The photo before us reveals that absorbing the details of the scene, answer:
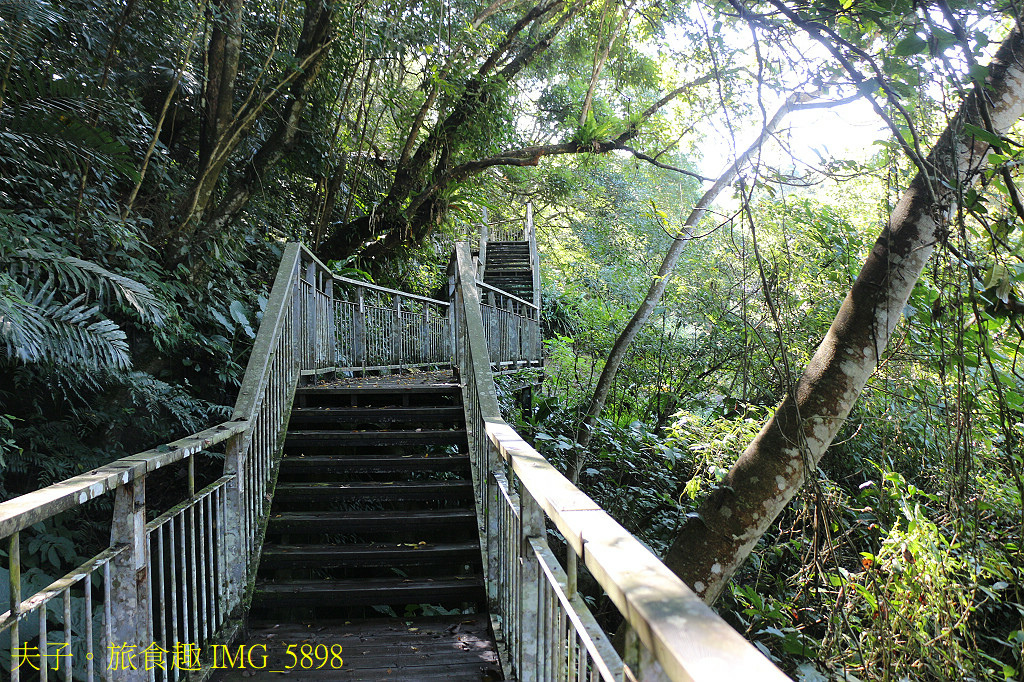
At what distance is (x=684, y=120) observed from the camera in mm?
9352

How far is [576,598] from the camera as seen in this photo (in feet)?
5.14

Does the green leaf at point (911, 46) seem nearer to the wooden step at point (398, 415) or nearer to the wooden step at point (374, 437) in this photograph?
the wooden step at point (374, 437)

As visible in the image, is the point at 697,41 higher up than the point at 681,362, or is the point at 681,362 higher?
the point at 697,41

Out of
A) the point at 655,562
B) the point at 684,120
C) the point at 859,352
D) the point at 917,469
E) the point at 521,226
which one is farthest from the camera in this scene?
the point at 521,226

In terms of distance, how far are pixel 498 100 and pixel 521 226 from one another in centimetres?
1234

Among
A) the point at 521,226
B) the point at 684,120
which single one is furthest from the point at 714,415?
the point at 521,226

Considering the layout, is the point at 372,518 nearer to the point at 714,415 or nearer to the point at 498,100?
the point at 714,415

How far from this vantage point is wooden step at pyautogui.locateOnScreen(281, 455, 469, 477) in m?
4.56

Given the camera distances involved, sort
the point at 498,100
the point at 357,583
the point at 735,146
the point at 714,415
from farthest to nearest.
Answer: the point at 498,100 < the point at 714,415 < the point at 357,583 < the point at 735,146

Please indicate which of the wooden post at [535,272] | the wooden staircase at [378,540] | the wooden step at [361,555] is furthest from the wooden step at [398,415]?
the wooden post at [535,272]

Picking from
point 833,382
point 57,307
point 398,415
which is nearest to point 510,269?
point 398,415

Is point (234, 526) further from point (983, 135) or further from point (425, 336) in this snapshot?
point (425, 336)

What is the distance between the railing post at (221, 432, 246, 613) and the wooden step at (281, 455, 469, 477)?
120 cm

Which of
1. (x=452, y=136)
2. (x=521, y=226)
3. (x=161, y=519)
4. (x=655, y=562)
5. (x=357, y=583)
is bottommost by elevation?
(x=357, y=583)
